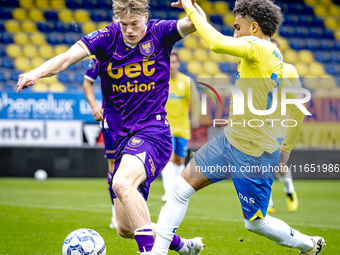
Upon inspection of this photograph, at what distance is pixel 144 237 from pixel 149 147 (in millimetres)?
662

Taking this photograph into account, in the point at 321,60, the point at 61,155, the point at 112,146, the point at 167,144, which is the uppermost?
the point at 167,144

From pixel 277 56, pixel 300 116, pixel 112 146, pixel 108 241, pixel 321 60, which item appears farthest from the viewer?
pixel 321 60

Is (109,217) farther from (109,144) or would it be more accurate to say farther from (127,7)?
(127,7)

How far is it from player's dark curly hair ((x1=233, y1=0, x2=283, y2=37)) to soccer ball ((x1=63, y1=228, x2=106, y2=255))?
80.9 inches

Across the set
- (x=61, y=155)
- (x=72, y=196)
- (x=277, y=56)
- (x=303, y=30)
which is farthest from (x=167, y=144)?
(x=303, y=30)

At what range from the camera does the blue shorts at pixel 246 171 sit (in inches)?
123

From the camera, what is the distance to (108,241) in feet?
14.4

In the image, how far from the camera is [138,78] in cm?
341

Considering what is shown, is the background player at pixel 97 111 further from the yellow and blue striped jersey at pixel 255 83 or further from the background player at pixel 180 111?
the background player at pixel 180 111

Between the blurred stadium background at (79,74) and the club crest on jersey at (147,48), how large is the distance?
215 inches

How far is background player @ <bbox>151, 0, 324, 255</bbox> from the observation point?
3.11 meters

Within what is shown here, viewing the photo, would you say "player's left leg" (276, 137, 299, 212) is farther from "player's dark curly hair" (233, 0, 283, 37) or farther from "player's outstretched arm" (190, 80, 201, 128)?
"player's dark curly hair" (233, 0, 283, 37)

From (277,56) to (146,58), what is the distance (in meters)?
1.00

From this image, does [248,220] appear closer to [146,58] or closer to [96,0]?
[146,58]
